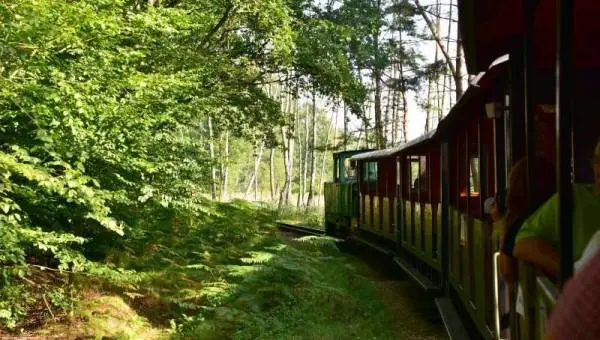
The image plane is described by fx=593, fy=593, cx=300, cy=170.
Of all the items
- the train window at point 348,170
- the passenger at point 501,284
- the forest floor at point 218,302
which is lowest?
the forest floor at point 218,302

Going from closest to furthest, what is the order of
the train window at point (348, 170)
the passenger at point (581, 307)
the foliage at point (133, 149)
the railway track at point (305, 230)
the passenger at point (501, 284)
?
the passenger at point (581, 307)
the passenger at point (501, 284)
the foliage at point (133, 149)
the train window at point (348, 170)
the railway track at point (305, 230)

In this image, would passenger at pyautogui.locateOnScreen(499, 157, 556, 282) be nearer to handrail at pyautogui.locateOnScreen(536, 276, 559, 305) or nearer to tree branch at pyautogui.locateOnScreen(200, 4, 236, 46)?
handrail at pyautogui.locateOnScreen(536, 276, 559, 305)

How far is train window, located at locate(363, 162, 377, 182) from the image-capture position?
15.3 m

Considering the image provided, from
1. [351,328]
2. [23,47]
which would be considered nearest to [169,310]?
[351,328]

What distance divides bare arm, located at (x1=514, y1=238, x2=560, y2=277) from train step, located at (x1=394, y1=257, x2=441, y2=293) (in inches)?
270

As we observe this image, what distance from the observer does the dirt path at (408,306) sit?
8453 mm

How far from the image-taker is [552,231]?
2.43 metres

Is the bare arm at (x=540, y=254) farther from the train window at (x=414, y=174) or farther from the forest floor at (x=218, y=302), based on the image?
the train window at (x=414, y=174)

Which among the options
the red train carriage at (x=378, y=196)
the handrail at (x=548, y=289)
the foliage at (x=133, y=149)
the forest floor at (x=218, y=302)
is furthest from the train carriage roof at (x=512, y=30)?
the red train carriage at (x=378, y=196)

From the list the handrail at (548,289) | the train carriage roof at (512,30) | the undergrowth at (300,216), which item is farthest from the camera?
the undergrowth at (300,216)

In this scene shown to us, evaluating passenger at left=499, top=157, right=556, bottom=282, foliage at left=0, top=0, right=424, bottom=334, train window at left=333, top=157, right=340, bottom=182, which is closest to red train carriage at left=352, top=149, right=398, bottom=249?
foliage at left=0, top=0, right=424, bottom=334

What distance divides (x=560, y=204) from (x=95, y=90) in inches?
214

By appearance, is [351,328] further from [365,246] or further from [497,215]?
[365,246]

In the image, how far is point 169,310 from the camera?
9.82 m
